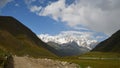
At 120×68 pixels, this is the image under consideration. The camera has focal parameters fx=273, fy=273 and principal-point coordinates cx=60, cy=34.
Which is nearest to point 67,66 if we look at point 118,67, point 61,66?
point 61,66

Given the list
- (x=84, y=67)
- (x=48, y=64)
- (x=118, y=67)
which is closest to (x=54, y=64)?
(x=48, y=64)

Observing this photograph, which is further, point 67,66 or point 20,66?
point 67,66

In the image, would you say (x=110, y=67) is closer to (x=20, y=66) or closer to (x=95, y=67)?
(x=95, y=67)

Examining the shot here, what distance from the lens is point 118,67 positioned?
92.9 meters

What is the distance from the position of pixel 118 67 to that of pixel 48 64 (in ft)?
78.2

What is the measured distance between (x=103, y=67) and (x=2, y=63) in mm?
57913

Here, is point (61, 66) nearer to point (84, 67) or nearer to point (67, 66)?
point (67, 66)

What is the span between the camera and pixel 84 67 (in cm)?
9338

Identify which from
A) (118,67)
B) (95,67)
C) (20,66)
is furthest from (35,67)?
(118,67)

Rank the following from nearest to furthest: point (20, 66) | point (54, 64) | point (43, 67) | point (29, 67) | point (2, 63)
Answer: point (2, 63) → point (20, 66) → point (29, 67) → point (43, 67) → point (54, 64)

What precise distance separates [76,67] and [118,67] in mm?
14507

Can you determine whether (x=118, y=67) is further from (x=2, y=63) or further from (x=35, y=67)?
(x=2, y=63)

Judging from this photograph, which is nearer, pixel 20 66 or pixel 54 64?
pixel 20 66

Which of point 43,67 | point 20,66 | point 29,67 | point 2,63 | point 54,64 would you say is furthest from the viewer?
point 54,64
